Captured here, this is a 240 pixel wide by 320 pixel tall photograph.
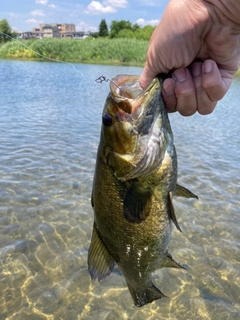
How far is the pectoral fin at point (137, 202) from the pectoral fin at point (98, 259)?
423mm

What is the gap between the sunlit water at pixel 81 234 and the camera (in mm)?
4641

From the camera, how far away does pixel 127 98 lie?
2350mm

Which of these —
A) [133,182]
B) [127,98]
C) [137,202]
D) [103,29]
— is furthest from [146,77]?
[103,29]

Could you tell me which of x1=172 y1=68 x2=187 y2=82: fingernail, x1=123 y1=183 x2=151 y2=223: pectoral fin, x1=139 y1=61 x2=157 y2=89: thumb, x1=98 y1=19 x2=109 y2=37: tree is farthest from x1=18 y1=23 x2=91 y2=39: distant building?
x1=123 y1=183 x2=151 y2=223: pectoral fin

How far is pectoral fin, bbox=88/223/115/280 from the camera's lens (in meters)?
2.72

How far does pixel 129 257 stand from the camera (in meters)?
2.71

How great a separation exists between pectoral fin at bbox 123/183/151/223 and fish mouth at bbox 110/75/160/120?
536mm

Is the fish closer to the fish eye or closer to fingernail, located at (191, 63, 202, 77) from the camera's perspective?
the fish eye

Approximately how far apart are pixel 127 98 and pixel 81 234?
4192 mm

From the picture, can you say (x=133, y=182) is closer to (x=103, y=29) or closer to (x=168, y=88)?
(x=168, y=88)

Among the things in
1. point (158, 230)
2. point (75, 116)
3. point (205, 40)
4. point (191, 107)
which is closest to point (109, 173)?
point (158, 230)

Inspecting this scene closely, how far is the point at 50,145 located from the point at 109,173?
8.56 meters

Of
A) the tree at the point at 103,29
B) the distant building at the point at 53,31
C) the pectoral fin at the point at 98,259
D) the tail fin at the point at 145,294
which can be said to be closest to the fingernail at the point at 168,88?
the pectoral fin at the point at 98,259

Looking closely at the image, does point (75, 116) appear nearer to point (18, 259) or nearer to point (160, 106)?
point (18, 259)
